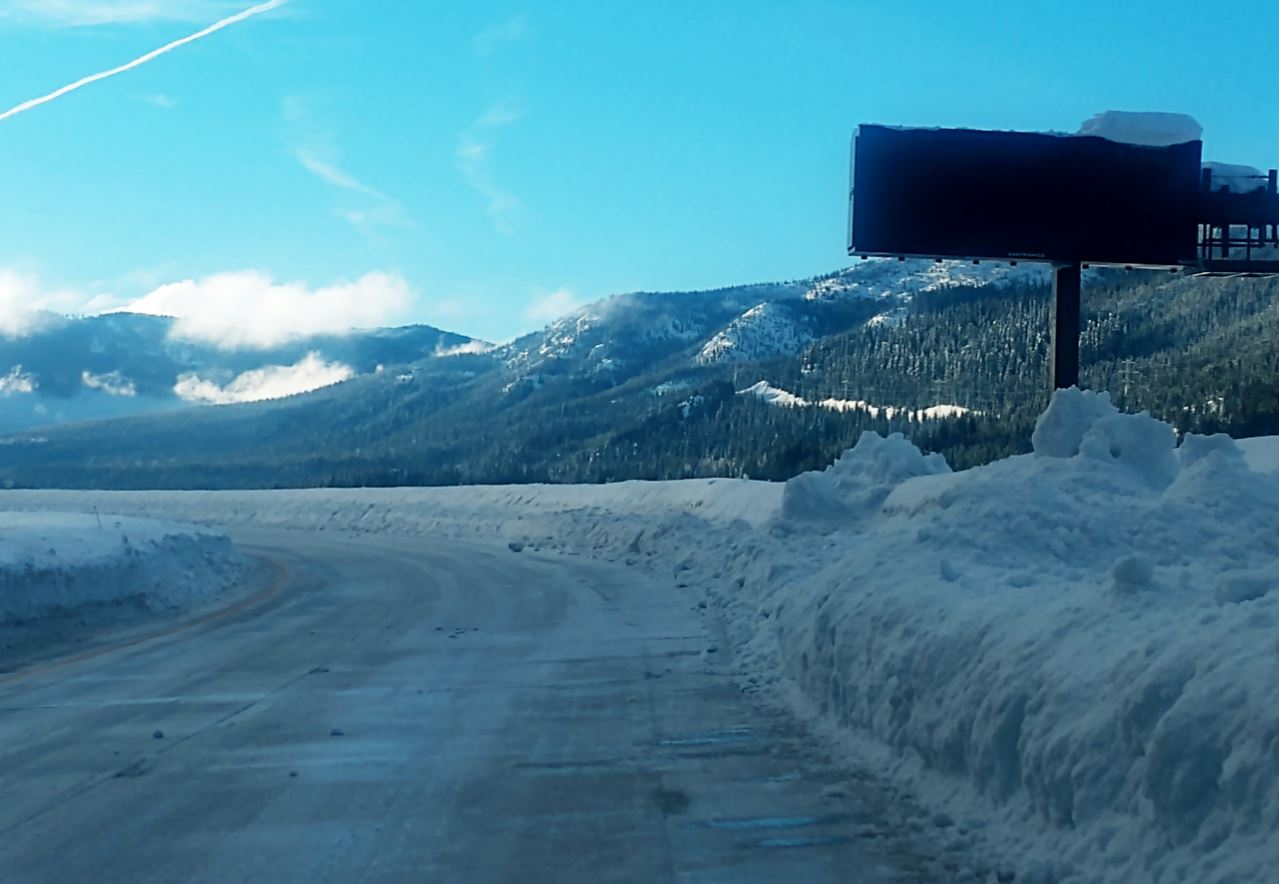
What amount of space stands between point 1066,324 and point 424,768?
21.3 metres

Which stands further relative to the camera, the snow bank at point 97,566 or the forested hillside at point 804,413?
the forested hillside at point 804,413

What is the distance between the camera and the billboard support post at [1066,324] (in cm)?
2516

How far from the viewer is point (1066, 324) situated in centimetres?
2544

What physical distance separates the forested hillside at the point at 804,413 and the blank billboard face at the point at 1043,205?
555 inches

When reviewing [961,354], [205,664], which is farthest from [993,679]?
[961,354]

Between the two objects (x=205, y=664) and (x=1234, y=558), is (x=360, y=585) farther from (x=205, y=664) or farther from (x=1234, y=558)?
(x=1234, y=558)

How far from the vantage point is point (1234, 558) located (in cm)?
1099

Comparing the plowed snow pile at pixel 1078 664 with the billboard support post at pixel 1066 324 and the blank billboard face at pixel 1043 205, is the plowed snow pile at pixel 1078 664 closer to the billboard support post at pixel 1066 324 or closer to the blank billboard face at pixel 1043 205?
the billboard support post at pixel 1066 324

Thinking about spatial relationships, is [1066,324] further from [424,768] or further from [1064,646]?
[424,768]

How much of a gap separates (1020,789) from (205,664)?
941 centimetres

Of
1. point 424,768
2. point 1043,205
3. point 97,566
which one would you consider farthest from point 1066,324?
point 424,768

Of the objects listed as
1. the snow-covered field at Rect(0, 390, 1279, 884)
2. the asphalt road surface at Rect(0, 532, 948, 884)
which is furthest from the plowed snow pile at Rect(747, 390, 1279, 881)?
the asphalt road surface at Rect(0, 532, 948, 884)

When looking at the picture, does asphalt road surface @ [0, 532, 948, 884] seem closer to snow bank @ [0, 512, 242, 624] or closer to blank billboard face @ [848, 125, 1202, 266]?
snow bank @ [0, 512, 242, 624]

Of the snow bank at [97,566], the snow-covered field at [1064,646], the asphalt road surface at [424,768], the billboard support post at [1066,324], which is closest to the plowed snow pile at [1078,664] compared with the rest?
the snow-covered field at [1064,646]
